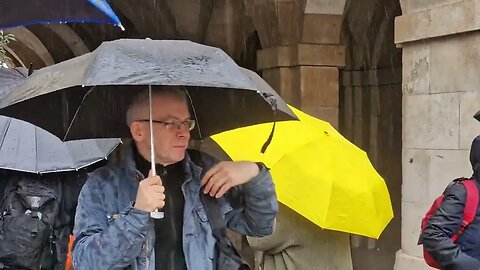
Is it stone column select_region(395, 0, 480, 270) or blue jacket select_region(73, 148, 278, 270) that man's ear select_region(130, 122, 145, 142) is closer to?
blue jacket select_region(73, 148, 278, 270)

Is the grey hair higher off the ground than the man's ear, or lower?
higher

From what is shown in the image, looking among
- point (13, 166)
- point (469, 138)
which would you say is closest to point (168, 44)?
point (13, 166)

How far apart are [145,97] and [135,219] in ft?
1.20

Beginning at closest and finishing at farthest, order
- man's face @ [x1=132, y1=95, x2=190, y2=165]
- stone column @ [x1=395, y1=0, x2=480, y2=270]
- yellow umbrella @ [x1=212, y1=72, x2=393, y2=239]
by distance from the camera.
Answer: man's face @ [x1=132, y1=95, x2=190, y2=165] < yellow umbrella @ [x1=212, y1=72, x2=393, y2=239] < stone column @ [x1=395, y1=0, x2=480, y2=270]

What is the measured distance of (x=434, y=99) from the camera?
5199mm

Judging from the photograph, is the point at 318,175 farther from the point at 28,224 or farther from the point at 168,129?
the point at 168,129

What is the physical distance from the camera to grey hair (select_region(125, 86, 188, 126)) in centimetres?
211

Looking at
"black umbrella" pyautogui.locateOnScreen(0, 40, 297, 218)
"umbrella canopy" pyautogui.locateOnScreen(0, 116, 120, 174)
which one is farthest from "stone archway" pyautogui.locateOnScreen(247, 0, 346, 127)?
"black umbrella" pyautogui.locateOnScreen(0, 40, 297, 218)

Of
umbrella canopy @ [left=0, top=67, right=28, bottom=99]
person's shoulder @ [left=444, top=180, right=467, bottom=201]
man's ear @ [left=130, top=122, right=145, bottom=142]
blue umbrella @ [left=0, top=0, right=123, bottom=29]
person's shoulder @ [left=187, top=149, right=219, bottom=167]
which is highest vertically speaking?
blue umbrella @ [left=0, top=0, right=123, bottom=29]

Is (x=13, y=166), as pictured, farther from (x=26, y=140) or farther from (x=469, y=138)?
(x=469, y=138)

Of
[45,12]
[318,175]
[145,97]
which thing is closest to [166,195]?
[145,97]

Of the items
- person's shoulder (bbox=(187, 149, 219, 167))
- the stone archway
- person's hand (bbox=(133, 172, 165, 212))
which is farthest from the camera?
the stone archway

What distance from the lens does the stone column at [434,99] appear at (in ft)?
16.2

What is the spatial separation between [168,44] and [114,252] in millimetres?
580
